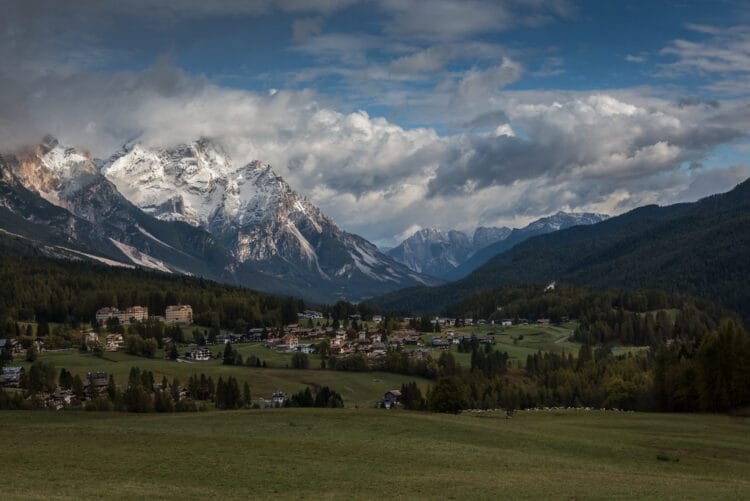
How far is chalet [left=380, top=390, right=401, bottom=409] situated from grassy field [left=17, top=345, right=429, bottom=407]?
275cm

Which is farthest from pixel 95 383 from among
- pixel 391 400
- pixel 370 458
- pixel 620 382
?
pixel 370 458

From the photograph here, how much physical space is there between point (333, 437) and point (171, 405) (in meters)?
48.9

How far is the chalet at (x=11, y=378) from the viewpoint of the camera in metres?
146

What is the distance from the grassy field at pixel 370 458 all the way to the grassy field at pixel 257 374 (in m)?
76.0

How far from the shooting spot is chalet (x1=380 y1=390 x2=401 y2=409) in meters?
144

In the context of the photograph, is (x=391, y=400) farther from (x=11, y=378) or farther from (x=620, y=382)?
(x=11, y=378)

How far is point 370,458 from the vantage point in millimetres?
57656

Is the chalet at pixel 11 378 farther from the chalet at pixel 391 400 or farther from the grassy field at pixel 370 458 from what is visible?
the chalet at pixel 391 400

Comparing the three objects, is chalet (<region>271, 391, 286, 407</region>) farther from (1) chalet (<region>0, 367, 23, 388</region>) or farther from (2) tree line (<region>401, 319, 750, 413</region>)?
(1) chalet (<region>0, 367, 23, 388</region>)

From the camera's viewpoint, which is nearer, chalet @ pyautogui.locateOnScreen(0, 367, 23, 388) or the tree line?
the tree line

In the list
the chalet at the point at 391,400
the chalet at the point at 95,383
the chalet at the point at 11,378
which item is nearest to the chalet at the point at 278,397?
the chalet at the point at 391,400

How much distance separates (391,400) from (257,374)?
130 feet

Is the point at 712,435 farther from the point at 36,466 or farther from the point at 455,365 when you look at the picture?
the point at 455,365

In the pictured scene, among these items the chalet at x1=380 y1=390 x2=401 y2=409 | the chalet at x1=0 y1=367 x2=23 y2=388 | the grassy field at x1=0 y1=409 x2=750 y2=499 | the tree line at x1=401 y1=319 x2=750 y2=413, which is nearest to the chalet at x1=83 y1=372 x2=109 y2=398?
the chalet at x1=0 y1=367 x2=23 y2=388
